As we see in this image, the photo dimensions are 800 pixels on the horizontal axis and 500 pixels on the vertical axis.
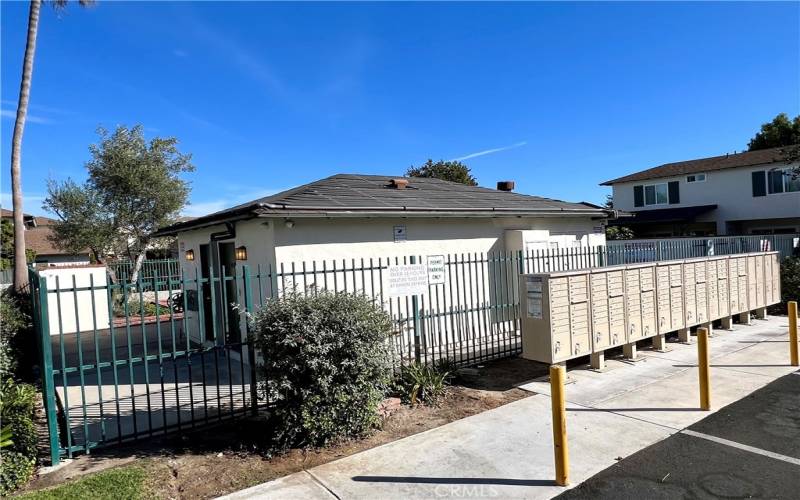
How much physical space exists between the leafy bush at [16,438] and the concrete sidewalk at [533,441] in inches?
75.5

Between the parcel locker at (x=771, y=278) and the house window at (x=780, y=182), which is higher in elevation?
the house window at (x=780, y=182)

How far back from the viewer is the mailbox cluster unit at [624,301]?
6.58 metres

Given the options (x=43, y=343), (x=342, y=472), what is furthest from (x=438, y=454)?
(x=43, y=343)

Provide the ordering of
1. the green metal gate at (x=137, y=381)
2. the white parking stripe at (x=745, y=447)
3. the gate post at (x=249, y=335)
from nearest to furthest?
the white parking stripe at (x=745, y=447) → the green metal gate at (x=137, y=381) → the gate post at (x=249, y=335)

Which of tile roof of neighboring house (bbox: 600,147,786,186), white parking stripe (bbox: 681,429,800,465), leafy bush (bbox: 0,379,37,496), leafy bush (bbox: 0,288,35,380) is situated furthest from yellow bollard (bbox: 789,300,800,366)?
tile roof of neighboring house (bbox: 600,147,786,186)

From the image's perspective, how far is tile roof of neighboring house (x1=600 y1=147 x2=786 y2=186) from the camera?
24.8m

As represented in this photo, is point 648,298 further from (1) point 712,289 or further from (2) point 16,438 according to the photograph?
(2) point 16,438

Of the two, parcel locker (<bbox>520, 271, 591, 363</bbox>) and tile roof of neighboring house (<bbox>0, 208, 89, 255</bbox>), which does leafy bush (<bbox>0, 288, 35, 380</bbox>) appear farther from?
tile roof of neighboring house (<bbox>0, 208, 89, 255</bbox>)

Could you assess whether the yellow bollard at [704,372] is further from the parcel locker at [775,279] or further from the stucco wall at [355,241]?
the parcel locker at [775,279]

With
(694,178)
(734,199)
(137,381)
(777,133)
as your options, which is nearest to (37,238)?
(137,381)

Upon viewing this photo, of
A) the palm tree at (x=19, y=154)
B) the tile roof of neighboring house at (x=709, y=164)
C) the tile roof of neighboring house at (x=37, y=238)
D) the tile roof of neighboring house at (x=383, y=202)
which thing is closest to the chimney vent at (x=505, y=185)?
the tile roof of neighboring house at (x=383, y=202)

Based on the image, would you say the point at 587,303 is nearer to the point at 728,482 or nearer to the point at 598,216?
the point at 728,482

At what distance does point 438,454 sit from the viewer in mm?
4566

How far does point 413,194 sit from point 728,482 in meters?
7.64
